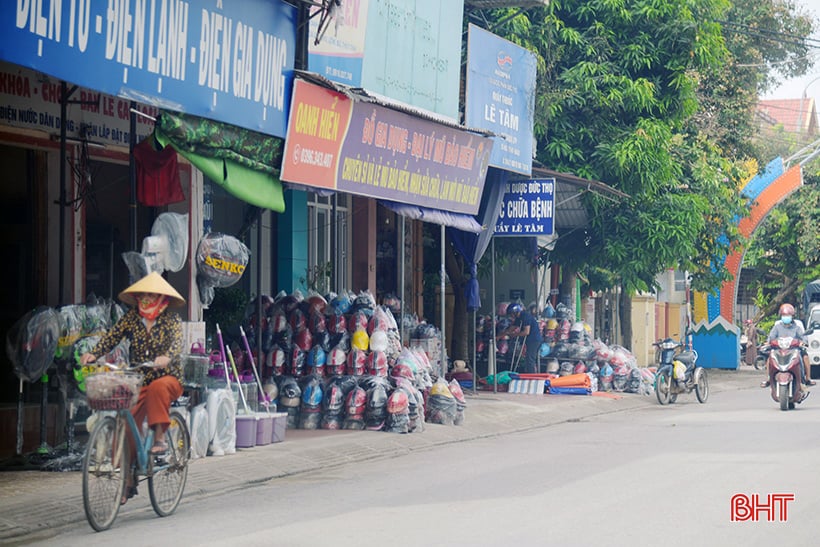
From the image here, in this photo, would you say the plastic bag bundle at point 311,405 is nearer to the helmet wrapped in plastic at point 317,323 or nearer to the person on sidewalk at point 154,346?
the helmet wrapped in plastic at point 317,323

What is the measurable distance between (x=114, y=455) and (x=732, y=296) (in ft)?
97.3

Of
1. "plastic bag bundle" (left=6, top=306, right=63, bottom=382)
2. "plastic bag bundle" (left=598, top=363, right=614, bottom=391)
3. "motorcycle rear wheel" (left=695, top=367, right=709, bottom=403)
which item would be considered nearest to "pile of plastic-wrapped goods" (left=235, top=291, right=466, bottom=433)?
"plastic bag bundle" (left=6, top=306, right=63, bottom=382)

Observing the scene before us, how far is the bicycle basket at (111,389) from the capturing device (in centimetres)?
880

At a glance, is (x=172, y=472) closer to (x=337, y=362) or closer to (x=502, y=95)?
(x=337, y=362)

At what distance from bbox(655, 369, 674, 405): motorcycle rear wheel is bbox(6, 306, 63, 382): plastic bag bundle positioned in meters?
13.0

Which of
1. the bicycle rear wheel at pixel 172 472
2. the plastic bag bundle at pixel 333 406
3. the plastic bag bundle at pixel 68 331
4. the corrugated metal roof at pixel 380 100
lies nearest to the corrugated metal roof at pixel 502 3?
the corrugated metal roof at pixel 380 100

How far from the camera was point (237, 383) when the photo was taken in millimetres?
14164

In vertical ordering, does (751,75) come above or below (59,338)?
above

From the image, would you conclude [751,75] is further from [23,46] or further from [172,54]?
[23,46]

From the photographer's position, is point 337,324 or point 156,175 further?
point 337,324

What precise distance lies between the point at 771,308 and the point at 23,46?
39956mm

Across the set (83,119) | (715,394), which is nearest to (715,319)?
(715,394)

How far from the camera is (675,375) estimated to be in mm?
22422

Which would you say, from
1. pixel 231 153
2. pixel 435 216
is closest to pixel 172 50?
pixel 231 153
